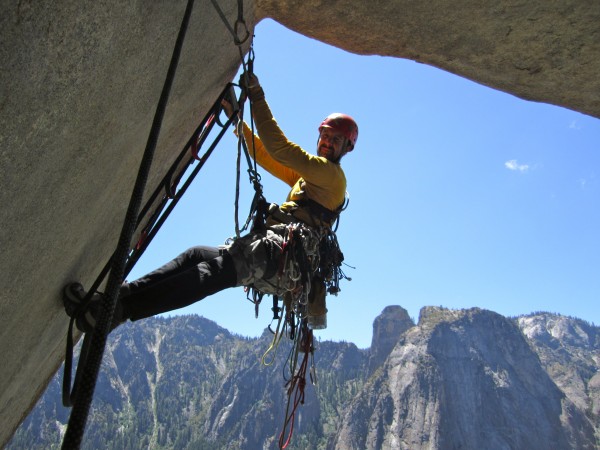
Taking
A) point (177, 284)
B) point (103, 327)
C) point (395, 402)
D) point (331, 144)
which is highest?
point (395, 402)

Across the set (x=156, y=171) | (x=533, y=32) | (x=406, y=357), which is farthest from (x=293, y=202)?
(x=406, y=357)

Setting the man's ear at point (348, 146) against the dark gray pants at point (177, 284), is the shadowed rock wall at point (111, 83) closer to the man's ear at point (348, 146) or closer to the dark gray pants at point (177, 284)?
the dark gray pants at point (177, 284)

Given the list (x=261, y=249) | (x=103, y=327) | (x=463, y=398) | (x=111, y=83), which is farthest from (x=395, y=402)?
(x=103, y=327)

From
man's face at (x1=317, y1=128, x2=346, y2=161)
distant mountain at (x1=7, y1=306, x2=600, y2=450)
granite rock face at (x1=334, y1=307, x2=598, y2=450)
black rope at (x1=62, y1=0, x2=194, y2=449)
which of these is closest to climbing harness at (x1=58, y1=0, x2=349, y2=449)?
man's face at (x1=317, y1=128, x2=346, y2=161)

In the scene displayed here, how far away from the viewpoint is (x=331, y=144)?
442 centimetres

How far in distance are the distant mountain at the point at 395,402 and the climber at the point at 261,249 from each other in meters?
84.8

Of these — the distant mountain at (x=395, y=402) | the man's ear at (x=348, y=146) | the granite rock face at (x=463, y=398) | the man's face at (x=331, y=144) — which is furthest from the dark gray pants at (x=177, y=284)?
the granite rock face at (x=463, y=398)

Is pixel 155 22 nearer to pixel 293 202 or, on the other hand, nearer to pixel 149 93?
pixel 149 93

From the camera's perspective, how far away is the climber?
2.79 meters

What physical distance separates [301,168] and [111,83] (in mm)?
2117

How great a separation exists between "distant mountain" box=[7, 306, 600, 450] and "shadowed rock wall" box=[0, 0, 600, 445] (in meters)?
85.6

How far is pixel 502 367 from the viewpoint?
112m

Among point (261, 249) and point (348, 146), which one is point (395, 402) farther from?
point (261, 249)

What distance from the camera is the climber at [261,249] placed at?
2.79 metres
